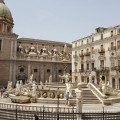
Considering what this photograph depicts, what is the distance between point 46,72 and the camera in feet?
185

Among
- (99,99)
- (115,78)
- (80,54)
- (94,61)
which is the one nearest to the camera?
(99,99)

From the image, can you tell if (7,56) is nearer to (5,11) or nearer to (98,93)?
(5,11)

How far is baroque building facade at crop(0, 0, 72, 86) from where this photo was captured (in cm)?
5109

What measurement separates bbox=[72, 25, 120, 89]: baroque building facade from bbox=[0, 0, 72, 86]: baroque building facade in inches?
164

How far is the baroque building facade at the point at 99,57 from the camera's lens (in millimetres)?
38656

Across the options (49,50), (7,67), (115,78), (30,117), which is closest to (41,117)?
(30,117)

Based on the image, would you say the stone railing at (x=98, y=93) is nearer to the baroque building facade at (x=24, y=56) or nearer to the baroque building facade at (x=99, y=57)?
the baroque building facade at (x=99, y=57)

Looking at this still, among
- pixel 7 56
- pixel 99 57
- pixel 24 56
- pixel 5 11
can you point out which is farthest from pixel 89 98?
pixel 5 11

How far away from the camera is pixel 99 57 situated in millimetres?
42594

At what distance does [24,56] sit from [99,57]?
20066 mm

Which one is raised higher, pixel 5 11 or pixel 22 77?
pixel 5 11

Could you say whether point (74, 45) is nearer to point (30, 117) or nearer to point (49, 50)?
point (49, 50)

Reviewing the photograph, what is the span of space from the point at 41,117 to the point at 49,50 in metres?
47.7

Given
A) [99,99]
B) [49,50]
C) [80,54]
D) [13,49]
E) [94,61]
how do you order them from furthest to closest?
[49,50]
[13,49]
[80,54]
[94,61]
[99,99]
